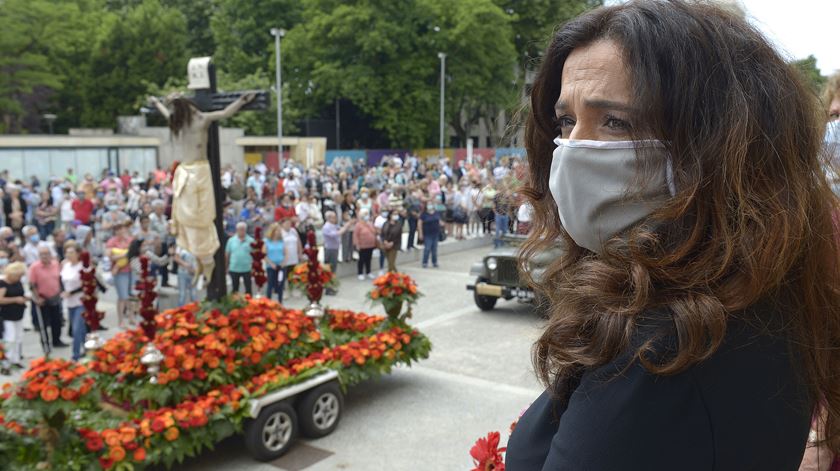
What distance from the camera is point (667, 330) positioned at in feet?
3.41

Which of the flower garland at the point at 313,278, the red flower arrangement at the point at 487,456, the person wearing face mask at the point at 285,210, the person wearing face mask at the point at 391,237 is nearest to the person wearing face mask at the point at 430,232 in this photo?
the person wearing face mask at the point at 391,237

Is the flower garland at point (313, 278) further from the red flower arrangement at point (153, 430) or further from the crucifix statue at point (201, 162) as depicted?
the red flower arrangement at point (153, 430)

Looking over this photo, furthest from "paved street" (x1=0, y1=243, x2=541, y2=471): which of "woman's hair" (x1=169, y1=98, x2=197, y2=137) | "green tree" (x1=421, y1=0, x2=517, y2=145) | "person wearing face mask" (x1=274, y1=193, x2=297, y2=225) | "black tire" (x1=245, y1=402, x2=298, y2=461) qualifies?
"green tree" (x1=421, y1=0, x2=517, y2=145)

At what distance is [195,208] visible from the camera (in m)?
8.15

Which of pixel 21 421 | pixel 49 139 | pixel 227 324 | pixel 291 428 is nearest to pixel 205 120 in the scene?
pixel 227 324

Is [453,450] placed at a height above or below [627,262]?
below

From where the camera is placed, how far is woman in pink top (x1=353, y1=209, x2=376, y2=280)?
14836mm

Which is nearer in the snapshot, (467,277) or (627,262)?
(627,262)

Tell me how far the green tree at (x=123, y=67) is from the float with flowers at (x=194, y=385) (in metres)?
37.4

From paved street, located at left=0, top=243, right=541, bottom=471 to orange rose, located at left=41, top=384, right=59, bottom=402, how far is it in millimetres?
1876

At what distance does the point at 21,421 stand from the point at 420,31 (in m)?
38.6

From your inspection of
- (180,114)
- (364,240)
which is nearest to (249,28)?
(364,240)

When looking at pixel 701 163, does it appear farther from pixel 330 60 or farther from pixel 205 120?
pixel 330 60

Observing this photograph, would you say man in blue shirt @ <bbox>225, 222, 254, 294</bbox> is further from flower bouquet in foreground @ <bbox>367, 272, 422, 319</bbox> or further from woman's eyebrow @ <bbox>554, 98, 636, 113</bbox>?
woman's eyebrow @ <bbox>554, 98, 636, 113</bbox>
